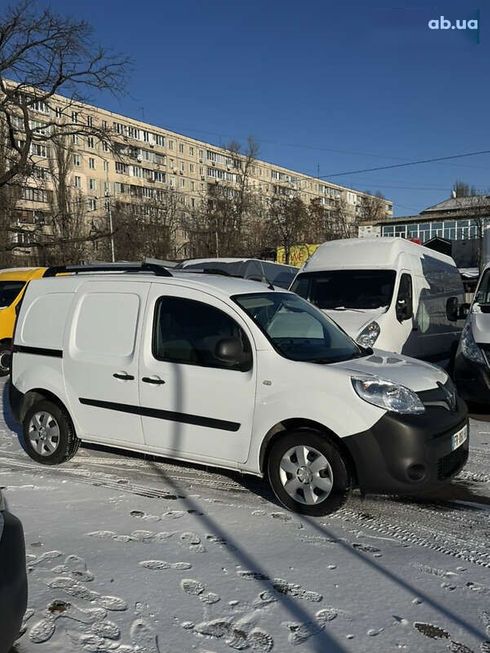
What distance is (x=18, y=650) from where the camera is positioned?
263 cm

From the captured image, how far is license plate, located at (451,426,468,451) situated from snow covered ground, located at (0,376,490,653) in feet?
1.74

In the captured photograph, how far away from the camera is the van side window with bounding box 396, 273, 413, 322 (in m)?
8.59

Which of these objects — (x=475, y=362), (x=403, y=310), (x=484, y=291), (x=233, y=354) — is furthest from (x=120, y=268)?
(x=484, y=291)

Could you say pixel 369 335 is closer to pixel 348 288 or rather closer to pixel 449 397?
pixel 348 288

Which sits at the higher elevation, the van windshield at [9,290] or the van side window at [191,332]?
→ the van windshield at [9,290]

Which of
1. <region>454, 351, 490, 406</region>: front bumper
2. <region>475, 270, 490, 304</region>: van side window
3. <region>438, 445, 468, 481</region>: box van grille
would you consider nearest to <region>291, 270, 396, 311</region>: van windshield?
<region>475, 270, 490, 304</region>: van side window

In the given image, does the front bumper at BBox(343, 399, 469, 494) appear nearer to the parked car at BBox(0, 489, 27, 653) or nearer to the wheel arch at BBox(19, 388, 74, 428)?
the parked car at BBox(0, 489, 27, 653)

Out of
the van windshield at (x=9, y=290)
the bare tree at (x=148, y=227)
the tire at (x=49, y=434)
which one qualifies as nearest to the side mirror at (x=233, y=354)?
the tire at (x=49, y=434)

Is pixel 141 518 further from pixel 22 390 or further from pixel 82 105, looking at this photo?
pixel 82 105

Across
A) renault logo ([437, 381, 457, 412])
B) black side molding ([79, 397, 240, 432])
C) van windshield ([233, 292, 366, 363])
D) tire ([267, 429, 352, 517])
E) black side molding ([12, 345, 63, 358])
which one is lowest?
tire ([267, 429, 352, 517])

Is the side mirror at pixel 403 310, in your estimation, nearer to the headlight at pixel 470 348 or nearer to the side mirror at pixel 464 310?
the side mirror at pixel 464 310

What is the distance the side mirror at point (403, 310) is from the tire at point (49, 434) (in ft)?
16.9

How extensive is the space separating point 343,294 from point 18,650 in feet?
23.3

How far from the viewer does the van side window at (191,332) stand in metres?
4.51
